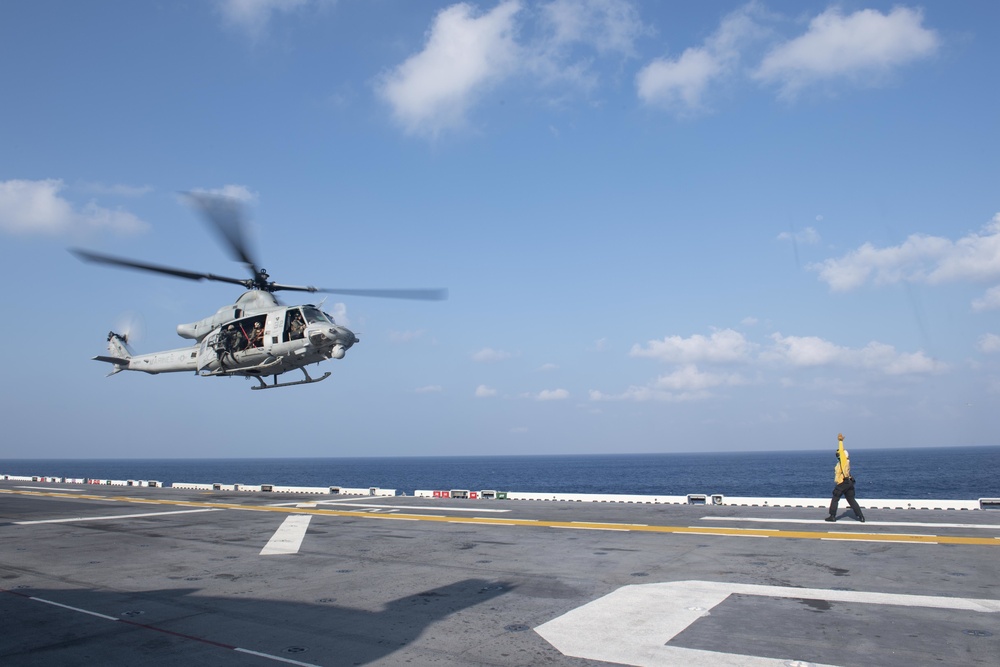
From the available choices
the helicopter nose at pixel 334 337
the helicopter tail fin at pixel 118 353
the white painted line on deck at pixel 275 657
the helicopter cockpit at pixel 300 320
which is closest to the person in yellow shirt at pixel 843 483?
the white painted line on deck at pixel 275 657

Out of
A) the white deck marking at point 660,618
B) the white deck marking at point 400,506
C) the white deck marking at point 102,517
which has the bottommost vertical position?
the white deck marking at point 400,506

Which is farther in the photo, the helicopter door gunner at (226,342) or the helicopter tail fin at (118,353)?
the helicopter tail fin at (118,353)

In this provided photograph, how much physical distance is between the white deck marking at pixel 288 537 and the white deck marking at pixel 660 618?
735cm

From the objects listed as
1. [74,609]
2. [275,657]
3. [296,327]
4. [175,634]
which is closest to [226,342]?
[296,327]

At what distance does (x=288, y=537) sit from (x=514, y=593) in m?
7.76

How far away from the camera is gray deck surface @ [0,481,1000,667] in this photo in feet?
23.8

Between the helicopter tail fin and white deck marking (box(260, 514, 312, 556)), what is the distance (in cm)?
1306

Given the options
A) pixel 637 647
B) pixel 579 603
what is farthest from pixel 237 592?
pixel 637 647

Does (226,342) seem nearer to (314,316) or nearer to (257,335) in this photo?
(257,335)

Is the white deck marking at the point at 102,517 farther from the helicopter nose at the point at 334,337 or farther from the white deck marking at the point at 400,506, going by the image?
the helicopter nose at the point at 334,337

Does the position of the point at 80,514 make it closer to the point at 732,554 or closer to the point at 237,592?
the point at 237,592

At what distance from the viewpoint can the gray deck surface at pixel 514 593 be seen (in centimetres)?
724

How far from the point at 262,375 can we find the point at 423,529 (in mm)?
10419

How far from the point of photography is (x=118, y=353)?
95.1 feet
